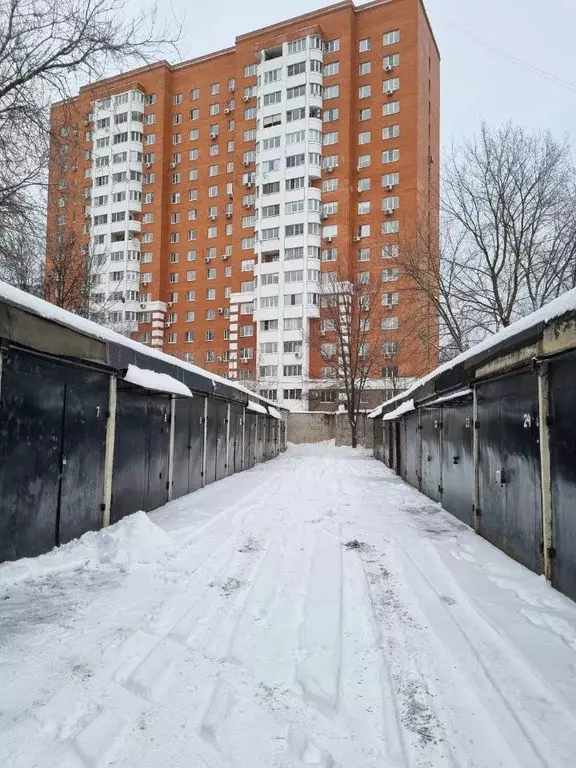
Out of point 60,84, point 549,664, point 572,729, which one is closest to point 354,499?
point 549,664

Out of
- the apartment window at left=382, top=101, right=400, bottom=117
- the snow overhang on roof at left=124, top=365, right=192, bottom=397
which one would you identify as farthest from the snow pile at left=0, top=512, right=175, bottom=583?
the apartment window at left=382, top=101, right=400, bottom=117

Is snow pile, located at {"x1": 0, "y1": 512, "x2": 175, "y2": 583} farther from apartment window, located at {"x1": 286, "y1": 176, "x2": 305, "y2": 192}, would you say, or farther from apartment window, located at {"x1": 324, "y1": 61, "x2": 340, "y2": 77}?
apartment window, located at {"x1": 324, "y1": 61, "x2": 340, "y2": 77}

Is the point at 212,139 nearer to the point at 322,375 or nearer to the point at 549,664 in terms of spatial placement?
the point at 322,375

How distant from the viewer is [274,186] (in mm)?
53188

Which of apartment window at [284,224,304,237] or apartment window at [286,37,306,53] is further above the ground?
apartment window at [286,37,306,53]

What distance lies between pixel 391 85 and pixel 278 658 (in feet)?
197

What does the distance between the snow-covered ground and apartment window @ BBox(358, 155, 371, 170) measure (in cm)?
5298

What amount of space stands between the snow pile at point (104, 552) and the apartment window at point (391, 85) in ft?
189

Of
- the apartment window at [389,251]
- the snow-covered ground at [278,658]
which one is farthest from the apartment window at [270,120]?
the snow-covered ground at [278,658]

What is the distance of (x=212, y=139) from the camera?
6162 centimetres

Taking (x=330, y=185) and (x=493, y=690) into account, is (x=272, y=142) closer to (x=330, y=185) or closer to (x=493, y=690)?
(x=330, y=185)

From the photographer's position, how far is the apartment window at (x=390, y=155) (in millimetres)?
50406

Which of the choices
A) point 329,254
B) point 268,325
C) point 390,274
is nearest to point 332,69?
point 329,254

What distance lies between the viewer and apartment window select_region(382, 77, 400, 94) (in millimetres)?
51312
